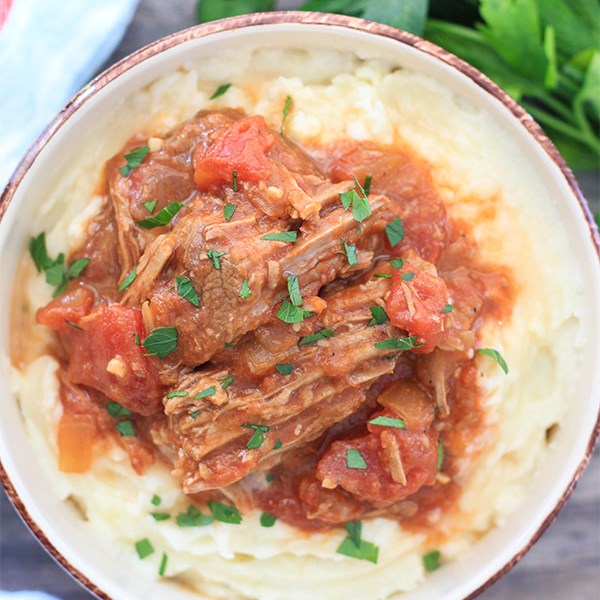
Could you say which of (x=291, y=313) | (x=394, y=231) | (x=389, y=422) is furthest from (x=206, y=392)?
(x=394, y=231)

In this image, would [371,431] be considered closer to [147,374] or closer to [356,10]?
[147,374]

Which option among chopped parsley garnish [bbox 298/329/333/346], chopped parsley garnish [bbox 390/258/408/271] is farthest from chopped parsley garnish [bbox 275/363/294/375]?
chopped parsley garnish [bbox 390/258/408/271]

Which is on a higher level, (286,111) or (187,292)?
(286,111)

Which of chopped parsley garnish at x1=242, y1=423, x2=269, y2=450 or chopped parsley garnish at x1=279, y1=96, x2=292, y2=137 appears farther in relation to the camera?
chopped parsley garnish at x1=279, y1=96, x2=292, y2=137

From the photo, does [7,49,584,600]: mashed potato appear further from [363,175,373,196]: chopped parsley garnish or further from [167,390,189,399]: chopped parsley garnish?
[167,390,189,399]: chopped parsley garnish

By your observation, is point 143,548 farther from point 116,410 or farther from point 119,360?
point 119,360

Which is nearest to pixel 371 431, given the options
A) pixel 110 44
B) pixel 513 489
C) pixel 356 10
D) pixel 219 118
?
pixel 513 489
